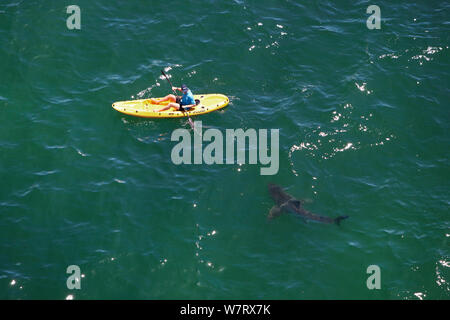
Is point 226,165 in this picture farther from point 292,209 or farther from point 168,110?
point 168,110

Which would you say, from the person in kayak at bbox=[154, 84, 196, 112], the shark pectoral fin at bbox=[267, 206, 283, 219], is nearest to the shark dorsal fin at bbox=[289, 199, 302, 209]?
the shark pectoral fin at bbox=[267, 206, 283, 219]

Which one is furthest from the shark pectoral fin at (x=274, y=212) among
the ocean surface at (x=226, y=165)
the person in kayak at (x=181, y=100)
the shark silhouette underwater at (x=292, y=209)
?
the person in kayak at (x=181, y=100)

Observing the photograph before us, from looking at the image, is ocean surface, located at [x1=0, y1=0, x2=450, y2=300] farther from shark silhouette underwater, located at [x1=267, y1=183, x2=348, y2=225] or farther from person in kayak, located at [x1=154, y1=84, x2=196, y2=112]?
person in kayak, located at [x1=154, y1=84, x2=196, y2=112]

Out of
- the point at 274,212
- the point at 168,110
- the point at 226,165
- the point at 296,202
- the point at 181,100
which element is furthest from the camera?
the point at 168,110

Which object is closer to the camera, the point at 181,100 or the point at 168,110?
the point at 181,100

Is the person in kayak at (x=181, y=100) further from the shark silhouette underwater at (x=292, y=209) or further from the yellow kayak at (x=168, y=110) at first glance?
the shark silhouette underwater at (x=292, y=209)

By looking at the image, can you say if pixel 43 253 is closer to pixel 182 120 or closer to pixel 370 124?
pixel 182 120

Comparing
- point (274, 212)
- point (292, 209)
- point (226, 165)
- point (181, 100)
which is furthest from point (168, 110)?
point (292, 209)
